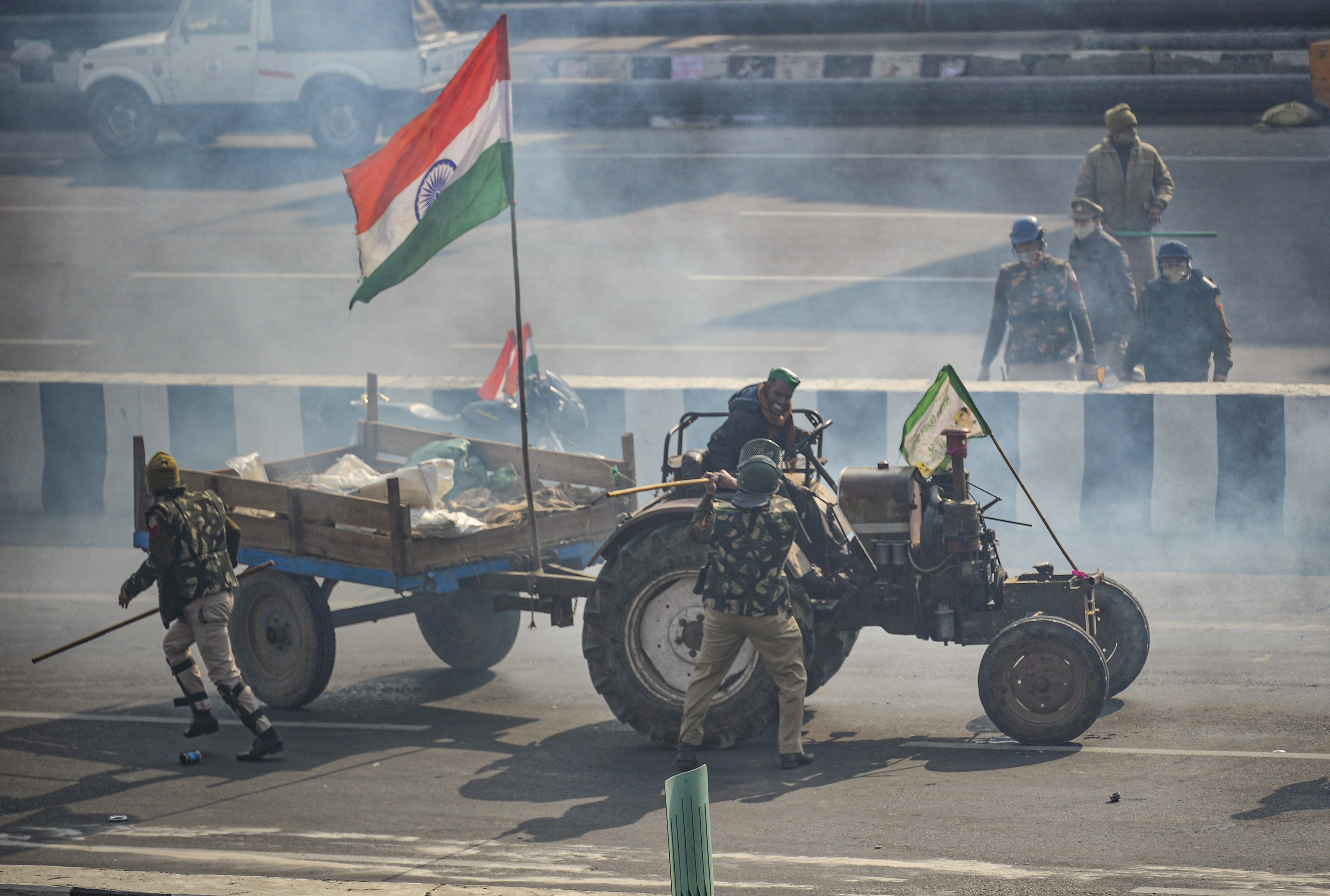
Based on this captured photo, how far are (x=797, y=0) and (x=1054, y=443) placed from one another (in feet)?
47.8

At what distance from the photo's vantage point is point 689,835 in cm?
388

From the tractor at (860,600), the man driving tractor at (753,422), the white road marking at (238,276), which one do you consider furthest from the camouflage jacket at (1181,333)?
the white road marking at (238,276)

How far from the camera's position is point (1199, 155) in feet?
63.5

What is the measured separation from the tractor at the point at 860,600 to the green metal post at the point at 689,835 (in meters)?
3.21

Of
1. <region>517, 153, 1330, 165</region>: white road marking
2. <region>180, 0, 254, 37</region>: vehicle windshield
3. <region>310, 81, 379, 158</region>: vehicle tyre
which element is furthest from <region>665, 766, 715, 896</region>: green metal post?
<region>180, 0, 254, 37</region>: vehicle windshield

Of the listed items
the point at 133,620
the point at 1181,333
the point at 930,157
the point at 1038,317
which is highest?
the point at 930,157

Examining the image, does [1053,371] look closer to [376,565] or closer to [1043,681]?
[1043,681]

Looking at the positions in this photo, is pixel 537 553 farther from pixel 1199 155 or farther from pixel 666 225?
pixel 1199 155

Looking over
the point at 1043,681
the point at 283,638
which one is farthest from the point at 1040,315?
the point at 283,638

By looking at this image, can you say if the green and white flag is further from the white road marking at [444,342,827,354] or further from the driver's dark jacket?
the white road marking at [444,342,827,354]

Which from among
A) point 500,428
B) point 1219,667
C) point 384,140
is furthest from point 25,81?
point 1219,667

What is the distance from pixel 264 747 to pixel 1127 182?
28.4ft

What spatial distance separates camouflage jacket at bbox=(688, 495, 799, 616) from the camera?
22.1 feet

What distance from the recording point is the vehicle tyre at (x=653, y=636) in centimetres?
724
